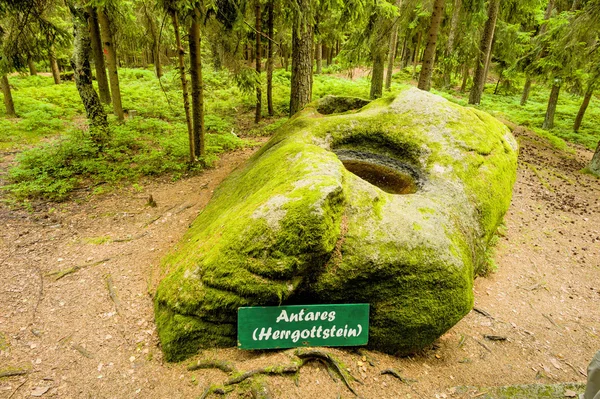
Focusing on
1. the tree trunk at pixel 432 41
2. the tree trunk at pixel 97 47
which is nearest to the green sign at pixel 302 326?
the tree trunk at pixel 432 41

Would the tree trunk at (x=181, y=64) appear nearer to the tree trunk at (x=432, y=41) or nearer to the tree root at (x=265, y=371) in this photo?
the tree root at (x=265, y=371)

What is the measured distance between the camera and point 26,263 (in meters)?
4.65

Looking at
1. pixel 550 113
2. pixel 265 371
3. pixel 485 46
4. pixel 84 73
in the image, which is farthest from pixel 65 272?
pixel 550 113

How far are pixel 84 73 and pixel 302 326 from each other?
9434 mm

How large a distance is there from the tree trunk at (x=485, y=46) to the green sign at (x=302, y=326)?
13.4 meters

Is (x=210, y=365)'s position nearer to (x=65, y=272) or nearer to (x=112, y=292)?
(x=112, y=292)

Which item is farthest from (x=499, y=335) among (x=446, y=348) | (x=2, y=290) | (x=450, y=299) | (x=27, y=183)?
(x=27, y=183)

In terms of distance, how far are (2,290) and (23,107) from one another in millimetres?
13585

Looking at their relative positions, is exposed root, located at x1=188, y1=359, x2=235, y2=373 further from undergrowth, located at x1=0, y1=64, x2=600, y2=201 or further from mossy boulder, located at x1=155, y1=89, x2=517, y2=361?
undergrowth, located at x1=0, y1=64, x2=600, y2=201

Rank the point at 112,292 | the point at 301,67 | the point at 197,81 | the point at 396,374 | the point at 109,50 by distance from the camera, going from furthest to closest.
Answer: the point at 301,67 → the point at 109,50 → the point at 197,81 → the point at 112,292 → the point at 396,374

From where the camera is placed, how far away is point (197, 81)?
7590mm

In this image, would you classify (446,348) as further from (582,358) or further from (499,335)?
(582,358)

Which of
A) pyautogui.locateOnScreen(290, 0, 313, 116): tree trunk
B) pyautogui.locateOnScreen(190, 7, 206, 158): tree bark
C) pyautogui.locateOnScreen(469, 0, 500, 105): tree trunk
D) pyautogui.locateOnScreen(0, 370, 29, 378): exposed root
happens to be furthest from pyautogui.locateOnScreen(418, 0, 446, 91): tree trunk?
pyautogui.locateOnScreen(0, 370, 29, 378): exposed root

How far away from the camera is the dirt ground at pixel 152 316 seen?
2.98 metres
